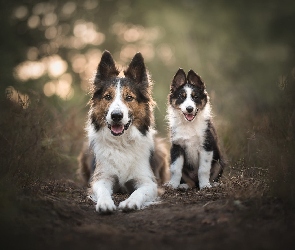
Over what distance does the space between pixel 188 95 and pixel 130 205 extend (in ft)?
7.69

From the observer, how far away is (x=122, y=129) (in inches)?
229

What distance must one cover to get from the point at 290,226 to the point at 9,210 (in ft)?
8.87

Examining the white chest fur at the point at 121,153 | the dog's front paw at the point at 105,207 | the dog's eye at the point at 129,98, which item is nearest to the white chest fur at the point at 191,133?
the white chest fur at the point at 121,153

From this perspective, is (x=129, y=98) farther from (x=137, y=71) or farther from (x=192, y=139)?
(x=192, y=139)

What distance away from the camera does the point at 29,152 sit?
19.6 feet

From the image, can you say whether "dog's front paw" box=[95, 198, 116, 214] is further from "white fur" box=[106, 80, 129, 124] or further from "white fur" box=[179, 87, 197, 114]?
"white fur" box=[179, 87, 197, 114]

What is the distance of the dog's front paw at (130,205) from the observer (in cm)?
494

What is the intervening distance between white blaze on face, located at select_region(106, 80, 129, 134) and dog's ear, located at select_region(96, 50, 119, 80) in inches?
25.2

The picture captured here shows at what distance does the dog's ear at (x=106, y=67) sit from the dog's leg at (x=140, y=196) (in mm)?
1814

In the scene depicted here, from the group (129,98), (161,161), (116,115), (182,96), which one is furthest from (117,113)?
(161,161)

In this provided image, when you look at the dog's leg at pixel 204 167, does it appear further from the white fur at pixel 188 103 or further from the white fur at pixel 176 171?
the white fur at pixel 188 103

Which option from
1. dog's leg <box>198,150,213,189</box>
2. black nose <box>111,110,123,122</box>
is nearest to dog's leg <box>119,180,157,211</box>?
dog's leg <box>198,150,213,189</box>

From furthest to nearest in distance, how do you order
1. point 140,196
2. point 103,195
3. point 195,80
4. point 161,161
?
Result: point 161,161 → point 195,80 → point 140,196 → point 103,195

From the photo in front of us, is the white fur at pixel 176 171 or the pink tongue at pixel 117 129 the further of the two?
the white fur at pixel 176 171
